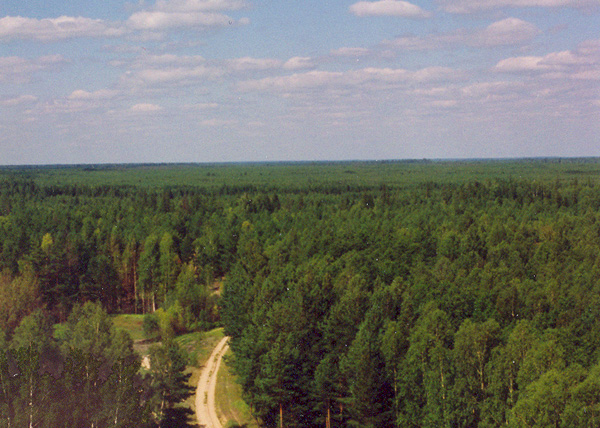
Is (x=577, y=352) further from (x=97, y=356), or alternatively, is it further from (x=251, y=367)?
(x=97, y=356)

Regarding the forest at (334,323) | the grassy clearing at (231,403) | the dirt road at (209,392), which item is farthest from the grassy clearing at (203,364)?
the forest at (334,323)

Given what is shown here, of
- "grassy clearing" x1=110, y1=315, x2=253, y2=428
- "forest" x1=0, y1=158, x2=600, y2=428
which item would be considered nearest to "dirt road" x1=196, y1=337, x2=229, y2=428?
"grassy clearing" x1=110, y1=315, x2=253, y2=428

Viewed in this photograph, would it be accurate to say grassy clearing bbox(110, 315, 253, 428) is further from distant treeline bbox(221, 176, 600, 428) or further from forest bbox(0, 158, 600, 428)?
distant treeline bbox(221, 176, 600, 428)

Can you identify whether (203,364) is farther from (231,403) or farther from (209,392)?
(231,403)

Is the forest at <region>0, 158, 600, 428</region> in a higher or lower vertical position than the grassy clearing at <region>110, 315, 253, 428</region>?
higher

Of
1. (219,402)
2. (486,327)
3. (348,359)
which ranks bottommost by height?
(219,402)

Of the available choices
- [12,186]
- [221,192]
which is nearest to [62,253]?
[221,192]

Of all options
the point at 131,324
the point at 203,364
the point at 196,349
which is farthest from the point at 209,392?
the point at 131,324

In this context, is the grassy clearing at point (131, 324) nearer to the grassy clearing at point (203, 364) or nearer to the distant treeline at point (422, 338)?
the grassy clearing at point (203, 364)
